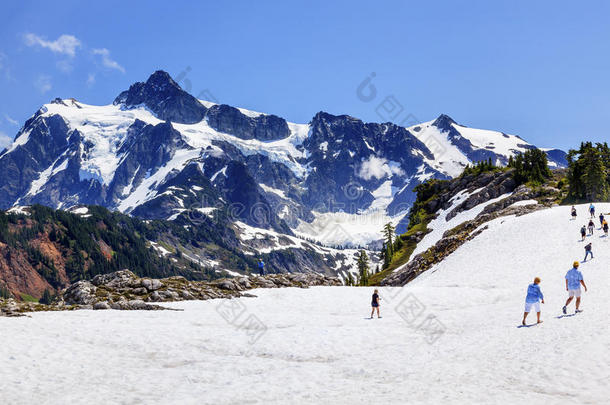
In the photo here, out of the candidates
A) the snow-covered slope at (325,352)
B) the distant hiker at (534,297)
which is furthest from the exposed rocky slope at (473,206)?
the distant hiker at (534,297)

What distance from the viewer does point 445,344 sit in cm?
2467

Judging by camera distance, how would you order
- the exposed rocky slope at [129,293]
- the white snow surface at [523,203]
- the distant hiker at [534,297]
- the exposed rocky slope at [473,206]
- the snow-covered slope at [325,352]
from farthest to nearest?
the white snow surface at [523,203] < the exposed rocky slope at [473,206] < the exposed rocky slope at [129,293] < the distant hiker at [534,297] < the snow-covered slope at [325,352]

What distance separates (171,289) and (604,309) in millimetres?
32941

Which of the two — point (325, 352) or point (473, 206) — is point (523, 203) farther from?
point (325, 352)

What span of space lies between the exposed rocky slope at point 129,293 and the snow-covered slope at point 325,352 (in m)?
2.51

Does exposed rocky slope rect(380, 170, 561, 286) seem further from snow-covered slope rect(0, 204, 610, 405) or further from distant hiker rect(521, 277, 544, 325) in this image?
distant hiker rect(521, 277, 544, 325)

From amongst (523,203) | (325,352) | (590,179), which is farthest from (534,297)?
(590,179)

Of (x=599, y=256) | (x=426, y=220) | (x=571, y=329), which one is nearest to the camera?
(x=571, y=329)

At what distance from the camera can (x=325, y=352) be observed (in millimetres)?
24531

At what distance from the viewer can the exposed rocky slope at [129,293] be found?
3469 centimetres

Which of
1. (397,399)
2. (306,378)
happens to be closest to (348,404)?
(397,399)

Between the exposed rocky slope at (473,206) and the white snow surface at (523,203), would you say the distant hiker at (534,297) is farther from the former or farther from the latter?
the white snow surface at (523,203)

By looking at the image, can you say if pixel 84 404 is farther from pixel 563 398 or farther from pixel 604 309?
pixel 604 309

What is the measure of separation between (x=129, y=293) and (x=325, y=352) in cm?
2225
